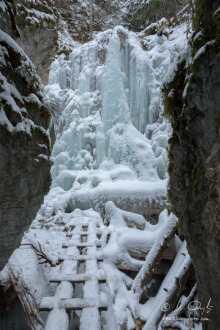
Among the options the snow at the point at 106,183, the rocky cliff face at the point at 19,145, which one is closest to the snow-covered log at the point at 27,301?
the snow at the point at 106,183

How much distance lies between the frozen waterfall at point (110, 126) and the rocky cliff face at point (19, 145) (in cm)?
475

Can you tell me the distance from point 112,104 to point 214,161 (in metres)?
8.42

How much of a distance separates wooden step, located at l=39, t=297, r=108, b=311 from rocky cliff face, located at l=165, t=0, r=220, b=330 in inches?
45.7

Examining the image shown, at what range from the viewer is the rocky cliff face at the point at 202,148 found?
148 cm

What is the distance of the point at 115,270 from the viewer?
4227 mm

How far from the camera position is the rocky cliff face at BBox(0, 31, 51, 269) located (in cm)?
177

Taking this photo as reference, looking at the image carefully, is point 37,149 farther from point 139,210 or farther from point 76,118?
point 76,118

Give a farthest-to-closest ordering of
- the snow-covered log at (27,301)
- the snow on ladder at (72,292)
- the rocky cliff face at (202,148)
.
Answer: the snow-covered log at (27,301), the snow on ladder at (72,292), the rocky cliff face at (202,148)

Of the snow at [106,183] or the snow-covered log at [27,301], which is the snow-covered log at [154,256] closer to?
the snow at [106,183]

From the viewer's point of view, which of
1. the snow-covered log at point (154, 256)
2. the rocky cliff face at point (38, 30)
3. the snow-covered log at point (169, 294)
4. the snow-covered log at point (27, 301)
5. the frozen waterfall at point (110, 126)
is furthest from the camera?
the rocky cliff face at point (38, 30)

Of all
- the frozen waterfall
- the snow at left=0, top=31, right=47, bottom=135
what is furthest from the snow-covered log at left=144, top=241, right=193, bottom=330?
the snow at left=0, top=31, right=47, bottom=135

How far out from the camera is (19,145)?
187cm

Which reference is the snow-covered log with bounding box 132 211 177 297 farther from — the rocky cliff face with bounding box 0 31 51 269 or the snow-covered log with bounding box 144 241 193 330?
the rocky cliff face with bounding box 0 31 51 269

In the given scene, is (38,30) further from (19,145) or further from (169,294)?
(169,294)
